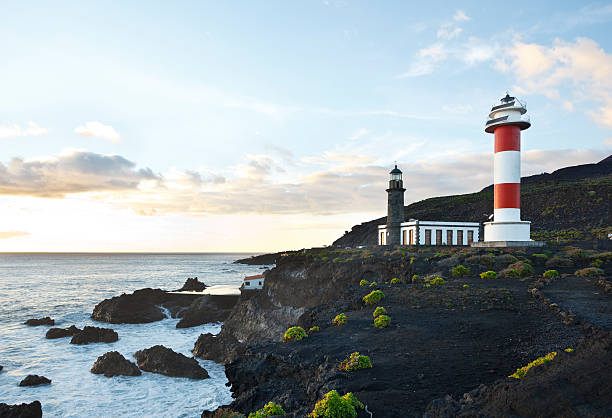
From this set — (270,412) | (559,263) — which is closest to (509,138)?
(559,263)

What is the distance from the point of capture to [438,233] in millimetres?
49531

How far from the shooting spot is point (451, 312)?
16391 millimetres

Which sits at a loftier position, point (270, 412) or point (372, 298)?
point (372, 298)

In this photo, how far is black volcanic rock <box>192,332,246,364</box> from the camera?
29047 mm

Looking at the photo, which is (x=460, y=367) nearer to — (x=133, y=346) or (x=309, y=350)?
(x=309, y=350)

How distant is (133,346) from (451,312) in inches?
1120

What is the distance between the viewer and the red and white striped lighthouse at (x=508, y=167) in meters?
33.6

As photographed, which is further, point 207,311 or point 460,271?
point 207,311

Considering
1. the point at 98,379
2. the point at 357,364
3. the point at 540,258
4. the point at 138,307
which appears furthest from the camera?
the point at 138,307

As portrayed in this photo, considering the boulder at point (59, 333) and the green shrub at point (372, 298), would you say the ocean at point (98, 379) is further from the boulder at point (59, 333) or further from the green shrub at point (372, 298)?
the green shrub at point (372, 298)

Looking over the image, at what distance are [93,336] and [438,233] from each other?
133 feet

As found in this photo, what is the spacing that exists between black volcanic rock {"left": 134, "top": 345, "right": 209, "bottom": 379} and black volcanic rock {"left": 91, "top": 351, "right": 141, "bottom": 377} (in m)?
0.95

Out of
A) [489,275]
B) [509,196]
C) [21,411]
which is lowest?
[21,411]

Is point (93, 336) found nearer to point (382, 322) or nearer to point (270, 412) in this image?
point (382, 322)
